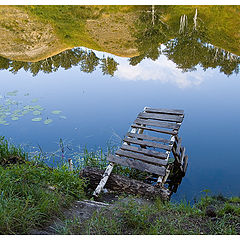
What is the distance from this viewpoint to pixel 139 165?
475cm

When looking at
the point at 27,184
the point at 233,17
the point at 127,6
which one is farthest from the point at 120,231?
the point at 127,6

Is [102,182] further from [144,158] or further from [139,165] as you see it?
[144,158]

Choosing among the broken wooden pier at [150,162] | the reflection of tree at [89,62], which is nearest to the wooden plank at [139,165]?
the broken wooden pier at [150,162]

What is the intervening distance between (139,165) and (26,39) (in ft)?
41.7

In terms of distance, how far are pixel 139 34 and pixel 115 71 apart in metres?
2.98

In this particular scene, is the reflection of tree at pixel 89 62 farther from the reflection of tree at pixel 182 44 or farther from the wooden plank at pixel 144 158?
the wooden plank at pixel 144 158

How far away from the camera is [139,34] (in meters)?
13.5

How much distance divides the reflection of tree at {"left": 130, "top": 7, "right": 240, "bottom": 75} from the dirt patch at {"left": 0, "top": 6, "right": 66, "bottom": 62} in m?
4.98

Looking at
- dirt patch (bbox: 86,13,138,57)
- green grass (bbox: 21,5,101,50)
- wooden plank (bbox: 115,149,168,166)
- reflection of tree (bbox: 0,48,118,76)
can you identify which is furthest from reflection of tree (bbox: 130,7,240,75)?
wooden plank (bbox: 115,149,168,166)

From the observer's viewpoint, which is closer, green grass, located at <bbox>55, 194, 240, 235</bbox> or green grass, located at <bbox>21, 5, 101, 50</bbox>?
green grass, located at <bbox>55, 194, 240, 235</bbox>

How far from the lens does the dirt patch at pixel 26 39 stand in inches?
524

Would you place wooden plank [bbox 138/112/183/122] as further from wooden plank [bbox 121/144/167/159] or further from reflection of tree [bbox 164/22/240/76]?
reflection of tree [bbox 164/22/240/76]

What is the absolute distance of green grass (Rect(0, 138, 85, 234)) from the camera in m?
2.55

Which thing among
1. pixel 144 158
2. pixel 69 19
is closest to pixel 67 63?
pixel 69 19
